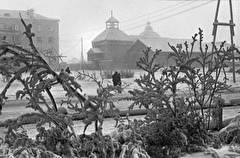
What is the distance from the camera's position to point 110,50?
57.3 metres

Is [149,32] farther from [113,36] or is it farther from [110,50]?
[110,50]

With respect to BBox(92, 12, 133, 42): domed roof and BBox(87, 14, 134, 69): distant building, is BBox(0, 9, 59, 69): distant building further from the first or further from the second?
BBox(92, 12, 133, 42): domed roof

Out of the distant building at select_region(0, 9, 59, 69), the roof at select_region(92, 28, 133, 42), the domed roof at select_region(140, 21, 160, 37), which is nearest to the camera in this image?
the distant building at select_region(0, 9, 59, 69)

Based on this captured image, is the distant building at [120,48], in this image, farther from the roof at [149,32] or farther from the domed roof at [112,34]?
the roof at [149,32]

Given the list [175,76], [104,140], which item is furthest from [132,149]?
[175,76]

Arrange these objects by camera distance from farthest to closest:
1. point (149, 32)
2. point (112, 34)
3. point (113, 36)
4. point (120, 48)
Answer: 1. point (149, 32)
2. point (112, 34)
3. point (113, 36)
4. point (120, 48)

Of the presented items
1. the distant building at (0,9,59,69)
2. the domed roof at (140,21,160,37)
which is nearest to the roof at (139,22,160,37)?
the domed roof at (140,21,160,37)

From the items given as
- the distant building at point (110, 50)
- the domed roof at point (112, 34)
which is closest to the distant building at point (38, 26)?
the distant building at point (110, 50)

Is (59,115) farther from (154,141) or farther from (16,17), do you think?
(16,17)

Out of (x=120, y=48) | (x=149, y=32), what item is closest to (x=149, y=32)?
(x=149, y=32)

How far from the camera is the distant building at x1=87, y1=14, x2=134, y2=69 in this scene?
55.2 meters

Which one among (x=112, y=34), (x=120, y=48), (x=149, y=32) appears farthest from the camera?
(x=149, y=32)

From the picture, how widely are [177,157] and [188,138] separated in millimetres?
443

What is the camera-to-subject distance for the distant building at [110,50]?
181 ft
